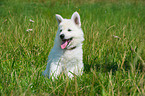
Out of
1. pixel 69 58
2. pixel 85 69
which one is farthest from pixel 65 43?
pixel 85 69

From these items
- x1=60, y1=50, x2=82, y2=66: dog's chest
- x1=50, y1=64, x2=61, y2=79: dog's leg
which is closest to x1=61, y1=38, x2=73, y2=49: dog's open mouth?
x1=60, y1=50, x2=82, y2=66: dog's chest

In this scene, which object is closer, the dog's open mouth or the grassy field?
the grassy field

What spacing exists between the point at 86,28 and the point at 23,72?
2.64m

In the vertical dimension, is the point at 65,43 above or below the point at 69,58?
above

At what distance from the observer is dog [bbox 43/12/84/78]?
279cm

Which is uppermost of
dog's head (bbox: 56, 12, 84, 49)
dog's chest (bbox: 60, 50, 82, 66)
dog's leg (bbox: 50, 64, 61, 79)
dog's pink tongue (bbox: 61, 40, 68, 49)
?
dog's head (bbox: 56, 12, 84, 49)

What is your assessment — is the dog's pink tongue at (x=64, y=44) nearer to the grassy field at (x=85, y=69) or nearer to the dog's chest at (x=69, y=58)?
the dog's chest at (x=69, y=58)

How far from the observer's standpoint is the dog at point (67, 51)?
9.14 ft

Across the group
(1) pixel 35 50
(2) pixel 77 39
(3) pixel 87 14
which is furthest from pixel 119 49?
(3) pixel 87 14

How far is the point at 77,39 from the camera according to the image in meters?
2.96

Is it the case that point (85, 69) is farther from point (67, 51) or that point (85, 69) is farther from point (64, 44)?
point (64, 44)

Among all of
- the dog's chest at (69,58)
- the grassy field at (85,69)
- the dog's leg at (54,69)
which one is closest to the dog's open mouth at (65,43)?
the dog's chest at (69,58)

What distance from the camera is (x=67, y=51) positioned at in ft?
9.48

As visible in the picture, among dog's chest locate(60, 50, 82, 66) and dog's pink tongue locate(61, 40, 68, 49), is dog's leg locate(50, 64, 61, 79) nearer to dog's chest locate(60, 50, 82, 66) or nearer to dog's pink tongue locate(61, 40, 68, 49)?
dog's chest locate(60, 50, 82, 66)
